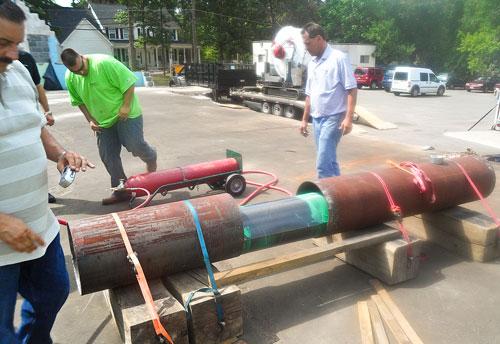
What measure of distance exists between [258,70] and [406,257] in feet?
51.4

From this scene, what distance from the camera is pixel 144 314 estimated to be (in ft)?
7.55

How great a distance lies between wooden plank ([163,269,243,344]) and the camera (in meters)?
2.42

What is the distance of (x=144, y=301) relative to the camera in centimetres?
249

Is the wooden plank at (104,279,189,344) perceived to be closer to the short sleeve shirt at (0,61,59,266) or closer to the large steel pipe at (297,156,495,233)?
the short sleeve shirt at (0,61,59,266)

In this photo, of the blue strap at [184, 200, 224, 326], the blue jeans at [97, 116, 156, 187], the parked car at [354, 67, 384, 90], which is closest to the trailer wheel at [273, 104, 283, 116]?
the blue jeans at [97, 116, 156, 187]

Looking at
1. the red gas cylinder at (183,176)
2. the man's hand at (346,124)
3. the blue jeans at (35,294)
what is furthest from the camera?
the red gas cylinder at (183,176)

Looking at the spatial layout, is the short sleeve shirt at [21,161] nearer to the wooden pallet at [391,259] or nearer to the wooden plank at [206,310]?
the wooden plank at [206,310]

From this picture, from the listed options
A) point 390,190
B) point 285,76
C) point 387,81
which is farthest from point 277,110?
point 387,81

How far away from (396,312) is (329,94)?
2.58 m

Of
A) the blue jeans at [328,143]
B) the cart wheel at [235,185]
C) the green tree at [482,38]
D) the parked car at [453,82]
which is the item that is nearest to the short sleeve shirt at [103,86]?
the cart wheel at [235,185]

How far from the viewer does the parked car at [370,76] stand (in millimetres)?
30598

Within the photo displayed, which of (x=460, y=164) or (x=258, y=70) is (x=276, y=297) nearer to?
(x=460, y=164)

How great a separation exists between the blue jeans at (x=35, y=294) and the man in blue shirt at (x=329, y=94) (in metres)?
3.27

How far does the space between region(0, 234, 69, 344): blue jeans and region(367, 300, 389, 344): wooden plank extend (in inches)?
78.9
